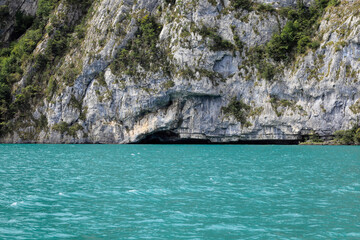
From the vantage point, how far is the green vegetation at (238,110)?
2400 inches

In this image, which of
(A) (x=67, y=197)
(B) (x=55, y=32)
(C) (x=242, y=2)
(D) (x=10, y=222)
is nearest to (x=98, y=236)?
(D) (x=10, y=222)

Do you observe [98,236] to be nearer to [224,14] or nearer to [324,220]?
[324,220]

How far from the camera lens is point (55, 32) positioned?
75.4m

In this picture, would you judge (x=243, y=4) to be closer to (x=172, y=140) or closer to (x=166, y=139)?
(x=172, y=140)

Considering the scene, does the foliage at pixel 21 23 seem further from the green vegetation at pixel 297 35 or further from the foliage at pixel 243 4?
the green vegetation at pixel 297 35

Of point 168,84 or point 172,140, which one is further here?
point 172,140

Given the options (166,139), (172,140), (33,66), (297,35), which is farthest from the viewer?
(33,66)

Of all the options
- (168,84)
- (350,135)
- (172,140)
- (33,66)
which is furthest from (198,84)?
(33,66)

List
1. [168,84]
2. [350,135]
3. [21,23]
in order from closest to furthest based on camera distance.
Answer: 1. [350,135]
2. [168,84]
3. [21,23]

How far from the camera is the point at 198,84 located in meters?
60.4

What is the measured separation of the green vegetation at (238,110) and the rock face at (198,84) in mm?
520

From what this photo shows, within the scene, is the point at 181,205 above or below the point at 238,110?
below

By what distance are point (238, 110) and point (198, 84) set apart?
854 centimetres

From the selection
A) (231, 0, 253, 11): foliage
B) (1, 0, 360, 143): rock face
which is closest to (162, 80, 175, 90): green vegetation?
(1, 0, 360, 143): rock face
